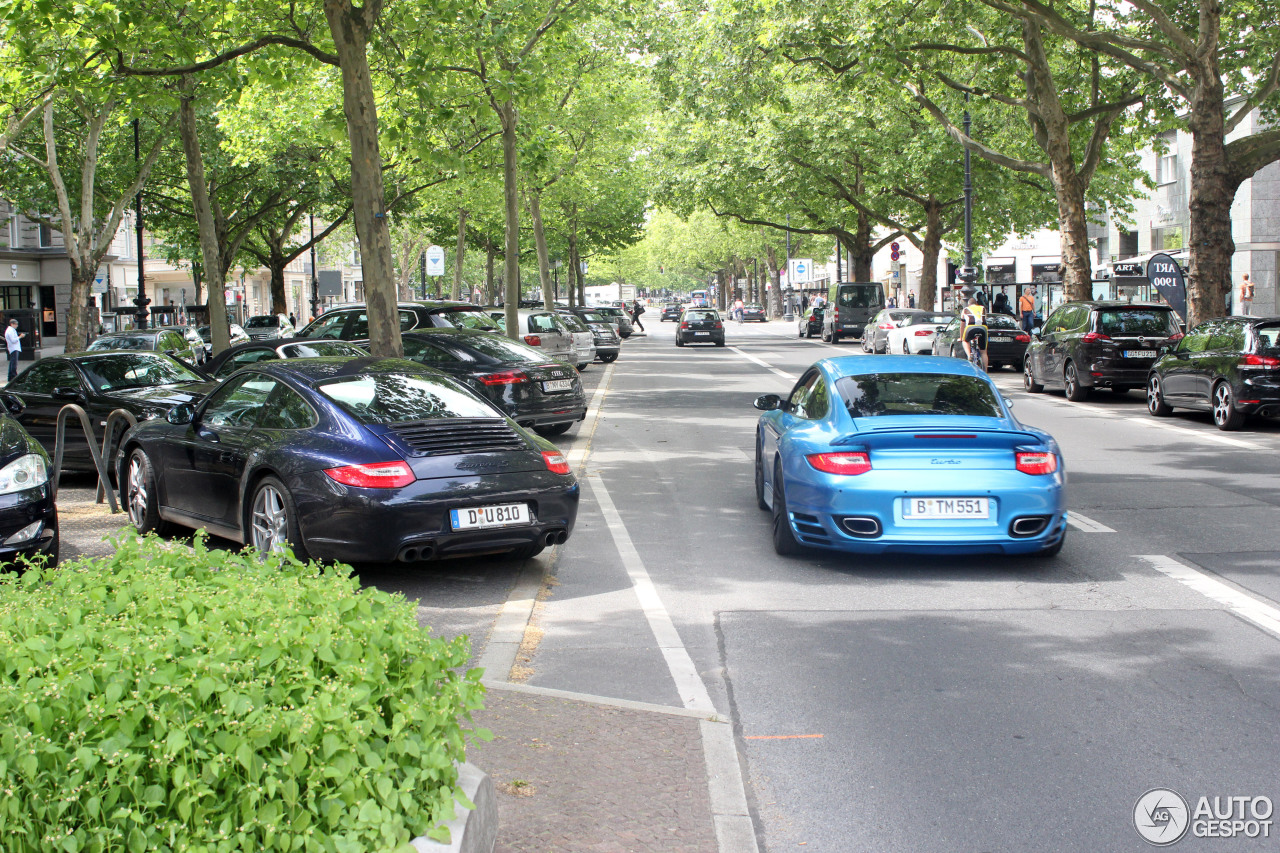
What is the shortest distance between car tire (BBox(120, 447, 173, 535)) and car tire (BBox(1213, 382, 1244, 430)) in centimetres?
1330

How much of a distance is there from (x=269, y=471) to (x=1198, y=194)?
1917 cm

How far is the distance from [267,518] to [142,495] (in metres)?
2.29

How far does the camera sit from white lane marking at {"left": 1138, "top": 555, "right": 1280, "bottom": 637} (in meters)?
6.86

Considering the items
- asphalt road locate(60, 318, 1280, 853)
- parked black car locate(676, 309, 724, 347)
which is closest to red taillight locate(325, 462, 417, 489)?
asphalt road locate(60, 318, 1280, 853)

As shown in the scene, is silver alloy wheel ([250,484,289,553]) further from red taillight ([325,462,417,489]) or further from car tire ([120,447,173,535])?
car tire ([120,447,173,535])

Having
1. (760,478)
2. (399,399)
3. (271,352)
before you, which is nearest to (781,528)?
(760,478)

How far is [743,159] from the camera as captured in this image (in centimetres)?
4316

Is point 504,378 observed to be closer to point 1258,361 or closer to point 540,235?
point 1258,361

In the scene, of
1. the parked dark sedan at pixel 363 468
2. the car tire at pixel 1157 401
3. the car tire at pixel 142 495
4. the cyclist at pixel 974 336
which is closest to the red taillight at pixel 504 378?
the car tire at pixel 142 495

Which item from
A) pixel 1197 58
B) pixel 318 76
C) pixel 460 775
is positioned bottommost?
pixel 460 775

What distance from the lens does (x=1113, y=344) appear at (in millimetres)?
20938

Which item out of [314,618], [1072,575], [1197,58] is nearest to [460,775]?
[314,618]

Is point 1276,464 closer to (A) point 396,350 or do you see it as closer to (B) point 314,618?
(A) point 396,350

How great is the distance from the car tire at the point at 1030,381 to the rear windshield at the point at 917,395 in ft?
50.2
